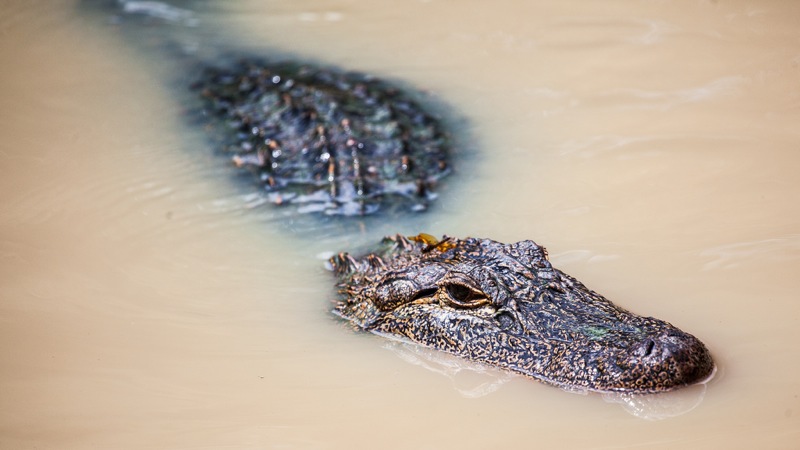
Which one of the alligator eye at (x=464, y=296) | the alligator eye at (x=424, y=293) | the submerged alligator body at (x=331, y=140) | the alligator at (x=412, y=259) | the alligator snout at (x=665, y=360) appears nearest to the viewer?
the alligator snout at (x=665, y=360)

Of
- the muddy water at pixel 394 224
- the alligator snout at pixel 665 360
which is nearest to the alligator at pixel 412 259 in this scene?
the alligator snout at pixel 665 360

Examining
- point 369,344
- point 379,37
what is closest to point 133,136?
point 379,37

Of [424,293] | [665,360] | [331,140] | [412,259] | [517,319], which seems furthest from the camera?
[331,140]

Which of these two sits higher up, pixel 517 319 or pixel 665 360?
pixel 665 360

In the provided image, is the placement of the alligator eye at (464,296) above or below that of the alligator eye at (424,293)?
above

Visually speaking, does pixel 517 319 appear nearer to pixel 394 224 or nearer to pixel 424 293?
pixel 424 293

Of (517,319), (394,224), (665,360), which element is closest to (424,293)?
(517,319)

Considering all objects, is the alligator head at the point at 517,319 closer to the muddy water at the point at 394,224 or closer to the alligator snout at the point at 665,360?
the alligator snout at the point at 665,360
